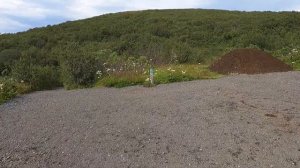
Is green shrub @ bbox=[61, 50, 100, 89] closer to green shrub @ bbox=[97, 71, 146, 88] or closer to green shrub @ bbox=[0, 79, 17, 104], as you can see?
green shrub @ bbox=[97, 71, 146, 88]

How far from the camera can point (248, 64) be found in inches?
572

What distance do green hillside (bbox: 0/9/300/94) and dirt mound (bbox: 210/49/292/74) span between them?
2.00 m

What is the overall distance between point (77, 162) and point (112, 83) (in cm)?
664

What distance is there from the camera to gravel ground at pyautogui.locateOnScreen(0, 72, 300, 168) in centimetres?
650

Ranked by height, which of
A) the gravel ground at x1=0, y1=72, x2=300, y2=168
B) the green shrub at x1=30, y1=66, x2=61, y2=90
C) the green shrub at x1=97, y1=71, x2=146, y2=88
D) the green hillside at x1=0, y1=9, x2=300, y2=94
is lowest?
the green hillside at x1=0, y1=9, x2=300, y2=94

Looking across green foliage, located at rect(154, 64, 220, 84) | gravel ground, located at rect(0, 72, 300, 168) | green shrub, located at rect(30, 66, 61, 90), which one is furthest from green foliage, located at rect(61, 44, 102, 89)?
gravel ground, located at rect(0, 72, 300, 168)

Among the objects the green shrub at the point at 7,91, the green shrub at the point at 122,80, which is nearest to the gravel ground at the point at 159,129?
the green shrub at the point at 7,91

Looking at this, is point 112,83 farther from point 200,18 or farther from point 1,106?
point 200,18

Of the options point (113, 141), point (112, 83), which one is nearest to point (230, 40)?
point (112, 83)

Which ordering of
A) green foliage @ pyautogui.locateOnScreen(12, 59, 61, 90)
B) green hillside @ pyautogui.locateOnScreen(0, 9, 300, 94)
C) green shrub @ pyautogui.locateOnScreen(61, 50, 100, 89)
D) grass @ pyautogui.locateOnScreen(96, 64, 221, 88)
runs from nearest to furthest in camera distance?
1. grass @ pyautogui.locateOnScreen(96, 64, 221, 88)
2. green shrub @ pyautogui.locateOnScreen(61, 50, 100, 89)
3. green foliage @ pyautogui.locateOnScreen(12, 59, 61, 90)
4. green hillside @ pyautogui.locateOnScreen(0, 9, 300, 94)

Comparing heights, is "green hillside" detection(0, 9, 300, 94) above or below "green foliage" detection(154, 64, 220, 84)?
below

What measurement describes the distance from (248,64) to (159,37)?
2083cm

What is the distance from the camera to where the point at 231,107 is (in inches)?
354

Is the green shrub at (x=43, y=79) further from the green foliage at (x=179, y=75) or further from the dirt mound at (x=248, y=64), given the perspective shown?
the dirt mound at (x=248, y=64)
